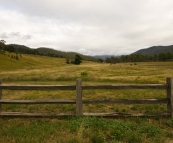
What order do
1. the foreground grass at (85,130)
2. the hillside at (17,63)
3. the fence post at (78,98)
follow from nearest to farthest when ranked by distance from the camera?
1. the foreground grass at (85,130)
2. the fence post at (78,98)
3. the hillside at (17,63)

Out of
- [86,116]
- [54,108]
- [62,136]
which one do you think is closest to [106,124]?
[86,116]

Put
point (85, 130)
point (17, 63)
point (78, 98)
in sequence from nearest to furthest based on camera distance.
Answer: point (85, 130) → point (78, 98) → point (17, 63)

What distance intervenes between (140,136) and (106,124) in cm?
123

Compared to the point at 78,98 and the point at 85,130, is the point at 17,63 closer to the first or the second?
the point at 78,98

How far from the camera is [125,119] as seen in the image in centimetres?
691

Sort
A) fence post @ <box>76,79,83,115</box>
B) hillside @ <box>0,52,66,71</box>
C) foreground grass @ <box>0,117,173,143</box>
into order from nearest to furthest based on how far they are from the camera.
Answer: foreground grass @ <box>0,117,173,143</box>, fence post @ <box>76,79,83,115</box>, hillside @ <box>0,52,66,71</box>

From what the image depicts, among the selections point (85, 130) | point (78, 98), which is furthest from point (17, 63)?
point (85, 130)

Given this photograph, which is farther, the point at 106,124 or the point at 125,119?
the point at 125,119

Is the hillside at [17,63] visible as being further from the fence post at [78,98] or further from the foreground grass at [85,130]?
the foreground grass at [85,130]

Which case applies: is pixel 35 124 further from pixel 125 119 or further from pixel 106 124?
pixel 125 119

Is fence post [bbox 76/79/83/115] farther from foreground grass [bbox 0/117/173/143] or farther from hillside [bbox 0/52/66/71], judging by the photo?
hillside [bbox 0/52/66/71]

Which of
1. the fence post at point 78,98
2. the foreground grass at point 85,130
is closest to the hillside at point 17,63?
the fence post at point 78,98

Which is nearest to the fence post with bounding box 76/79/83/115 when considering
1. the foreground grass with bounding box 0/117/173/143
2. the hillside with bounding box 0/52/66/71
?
the foreground grass with bounding box 0/117/173/143

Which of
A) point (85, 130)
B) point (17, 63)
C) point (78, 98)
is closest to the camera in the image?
point (85, 130)
